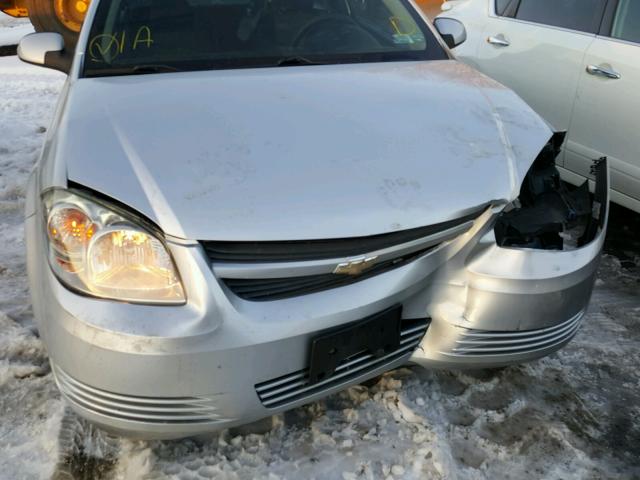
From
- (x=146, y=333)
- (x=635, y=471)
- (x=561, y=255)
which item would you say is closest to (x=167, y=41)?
(x=146, y=333)

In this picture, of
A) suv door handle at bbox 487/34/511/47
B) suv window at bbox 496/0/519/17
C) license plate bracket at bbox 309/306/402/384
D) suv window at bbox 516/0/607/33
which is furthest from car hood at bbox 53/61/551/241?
suv window at bbox 496/0/519/17

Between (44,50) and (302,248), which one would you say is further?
(44,50)

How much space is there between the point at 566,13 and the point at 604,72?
22.3 inches

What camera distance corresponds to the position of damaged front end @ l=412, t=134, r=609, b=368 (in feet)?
5.80

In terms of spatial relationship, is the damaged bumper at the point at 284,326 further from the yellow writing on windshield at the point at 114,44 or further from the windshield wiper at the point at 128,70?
the yellow writing on windshield at the point at 114,44

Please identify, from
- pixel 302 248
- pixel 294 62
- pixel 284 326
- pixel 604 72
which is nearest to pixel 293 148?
pixel 302 248

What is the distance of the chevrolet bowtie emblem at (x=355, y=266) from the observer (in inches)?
63.9

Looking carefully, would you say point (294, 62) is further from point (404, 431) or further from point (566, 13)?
point (566, 13)

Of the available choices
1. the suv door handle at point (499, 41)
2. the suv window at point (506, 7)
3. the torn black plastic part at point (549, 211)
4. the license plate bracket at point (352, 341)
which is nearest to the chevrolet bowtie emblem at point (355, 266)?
the license plate bracket at point (352, 341)

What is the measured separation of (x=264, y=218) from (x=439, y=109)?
904 millimetres

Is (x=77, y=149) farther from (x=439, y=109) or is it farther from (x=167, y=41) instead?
(x=439, y=109)

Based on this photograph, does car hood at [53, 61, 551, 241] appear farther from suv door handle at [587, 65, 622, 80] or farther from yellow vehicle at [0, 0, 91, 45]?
yellow vehicle at [0, 0, 91, 45]

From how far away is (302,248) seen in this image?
1.60 m

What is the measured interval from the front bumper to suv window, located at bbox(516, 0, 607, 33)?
6.93ft
